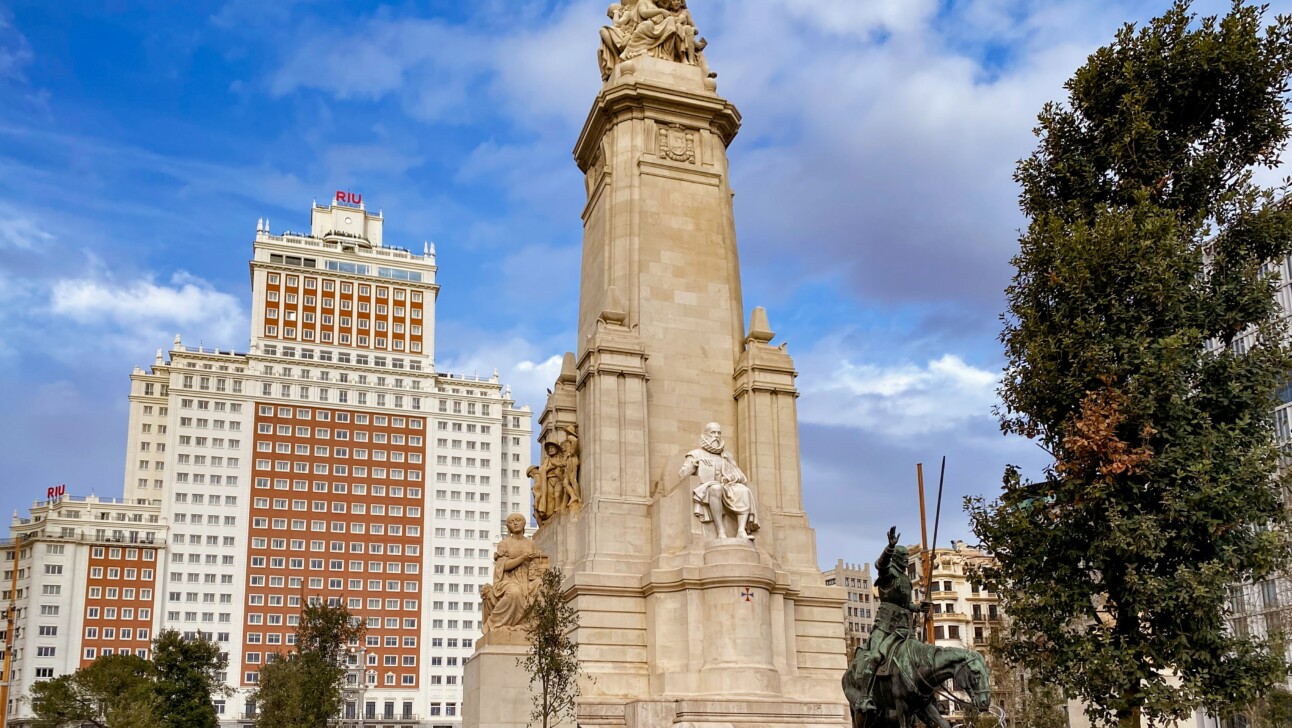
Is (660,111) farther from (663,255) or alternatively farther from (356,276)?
(356,276)

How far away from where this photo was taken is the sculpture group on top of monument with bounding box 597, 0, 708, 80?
33.8 metres

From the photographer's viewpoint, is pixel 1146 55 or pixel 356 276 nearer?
pixel 1146 55

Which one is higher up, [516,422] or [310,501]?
[516,422]

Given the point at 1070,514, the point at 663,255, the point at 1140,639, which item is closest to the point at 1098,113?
the point at 1070,514

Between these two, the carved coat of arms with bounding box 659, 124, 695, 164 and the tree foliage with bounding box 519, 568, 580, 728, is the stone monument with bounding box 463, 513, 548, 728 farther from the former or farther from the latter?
the carved coat of arms with bounding box 659, 124, 695, 164

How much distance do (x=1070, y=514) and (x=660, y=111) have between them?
16951 millimetres

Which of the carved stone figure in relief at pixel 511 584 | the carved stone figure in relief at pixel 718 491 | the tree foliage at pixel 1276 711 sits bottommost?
the tree foliage at pixel 1276 711

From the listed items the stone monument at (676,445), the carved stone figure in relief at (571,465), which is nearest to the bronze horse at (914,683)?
the stone monument at (676,445)

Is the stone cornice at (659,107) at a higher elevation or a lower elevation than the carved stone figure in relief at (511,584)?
higher

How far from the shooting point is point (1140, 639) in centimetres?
1970

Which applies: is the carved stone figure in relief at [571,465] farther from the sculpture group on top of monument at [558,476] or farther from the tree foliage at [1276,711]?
the tree foliage at [1276,711]

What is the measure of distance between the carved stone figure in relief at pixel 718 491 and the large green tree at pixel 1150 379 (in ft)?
22.5

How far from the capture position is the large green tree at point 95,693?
71.6m

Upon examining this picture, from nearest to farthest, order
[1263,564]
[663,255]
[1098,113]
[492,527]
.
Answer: [1263,564], [1098,113], [663,255], [492,527]
